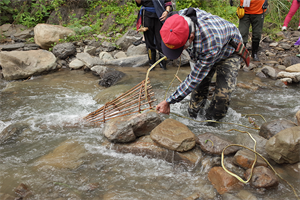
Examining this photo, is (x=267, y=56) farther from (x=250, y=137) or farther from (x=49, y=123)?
(x=49, y=123)

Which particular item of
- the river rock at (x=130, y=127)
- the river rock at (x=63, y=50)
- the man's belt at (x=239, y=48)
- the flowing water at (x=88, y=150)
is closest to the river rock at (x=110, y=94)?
the flowing water at (x=88, y=150)

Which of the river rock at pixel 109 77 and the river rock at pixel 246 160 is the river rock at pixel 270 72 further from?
the river rock at pixel 246 160

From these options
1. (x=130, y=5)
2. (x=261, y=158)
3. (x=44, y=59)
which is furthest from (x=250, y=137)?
(x=130, y=5)

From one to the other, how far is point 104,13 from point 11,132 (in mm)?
7495

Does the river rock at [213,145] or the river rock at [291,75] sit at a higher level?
the river rock at [213,145]

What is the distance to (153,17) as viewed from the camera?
16.4ft

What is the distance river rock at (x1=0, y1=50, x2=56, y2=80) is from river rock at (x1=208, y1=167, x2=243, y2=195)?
18.2 feet

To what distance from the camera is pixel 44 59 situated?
629 centimetres

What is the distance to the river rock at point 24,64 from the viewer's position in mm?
5621

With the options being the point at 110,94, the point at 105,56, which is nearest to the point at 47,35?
the point at 105,56

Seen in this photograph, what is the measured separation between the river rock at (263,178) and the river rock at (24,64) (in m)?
5.85

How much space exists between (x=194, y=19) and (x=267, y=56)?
18.6 feet

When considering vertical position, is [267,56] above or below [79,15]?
below

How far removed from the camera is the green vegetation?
330 inches
